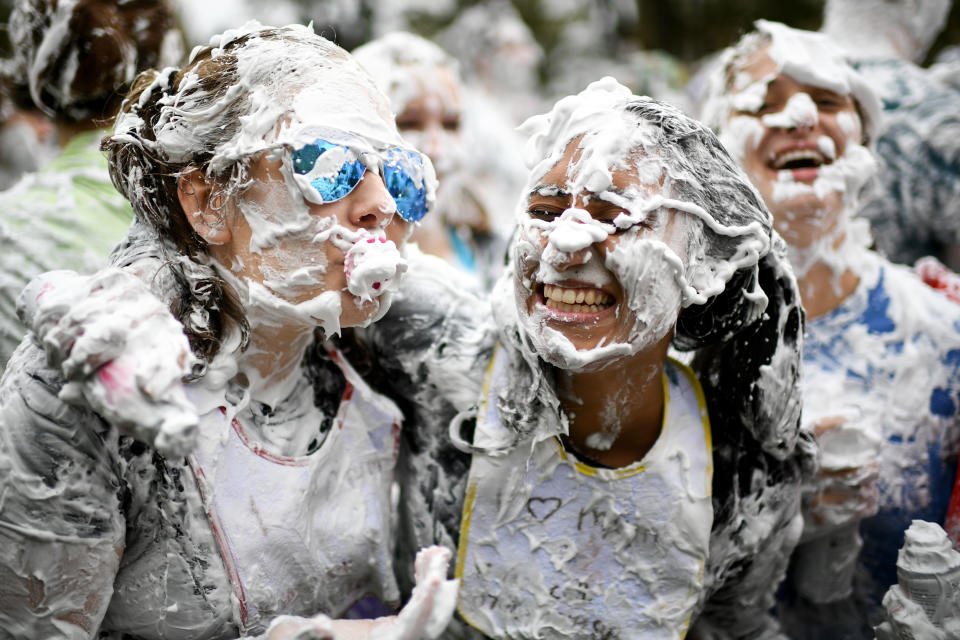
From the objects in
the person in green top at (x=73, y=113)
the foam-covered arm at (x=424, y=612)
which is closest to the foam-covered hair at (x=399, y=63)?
the person in green top at (x=73, y=113)

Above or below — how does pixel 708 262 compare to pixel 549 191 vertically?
below

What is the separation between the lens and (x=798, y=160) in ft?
8.69

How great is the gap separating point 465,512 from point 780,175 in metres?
1.39

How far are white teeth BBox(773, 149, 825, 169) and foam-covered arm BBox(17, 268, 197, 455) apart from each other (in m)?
1.85

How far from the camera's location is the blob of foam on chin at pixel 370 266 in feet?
5.95

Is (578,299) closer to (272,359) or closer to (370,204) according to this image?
(370,204)

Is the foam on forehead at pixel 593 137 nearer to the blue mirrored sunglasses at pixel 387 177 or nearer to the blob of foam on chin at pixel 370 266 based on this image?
the blue mirrored sunglasses at pixel 387 177

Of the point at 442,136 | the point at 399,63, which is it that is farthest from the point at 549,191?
the point at 399,63

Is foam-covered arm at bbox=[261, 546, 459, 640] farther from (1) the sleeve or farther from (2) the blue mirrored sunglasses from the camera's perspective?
(2) the blue mirrored sunglasses

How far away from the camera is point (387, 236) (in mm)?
1968

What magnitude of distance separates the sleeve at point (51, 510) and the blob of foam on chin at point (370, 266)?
1.96 feet

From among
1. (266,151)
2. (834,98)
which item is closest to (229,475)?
(266,151)

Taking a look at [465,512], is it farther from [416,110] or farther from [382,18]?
[382,18]

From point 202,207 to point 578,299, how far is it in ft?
2.79
